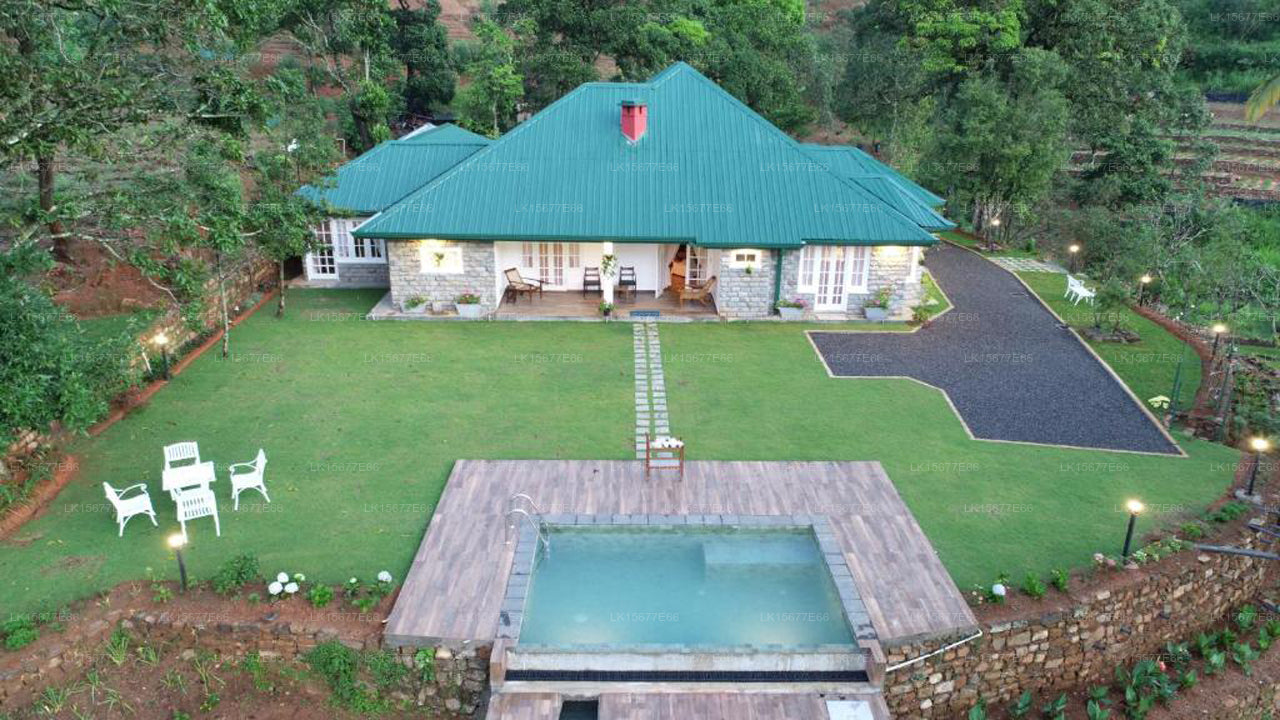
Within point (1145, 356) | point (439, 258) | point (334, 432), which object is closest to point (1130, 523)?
point (1145, 356)

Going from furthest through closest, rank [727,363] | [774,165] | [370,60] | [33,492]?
[370,60]
[774,165]
[727,363]
[33,492]

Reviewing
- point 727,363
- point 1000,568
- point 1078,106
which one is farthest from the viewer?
point 1078,106

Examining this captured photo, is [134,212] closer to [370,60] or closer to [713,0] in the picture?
[370,60]

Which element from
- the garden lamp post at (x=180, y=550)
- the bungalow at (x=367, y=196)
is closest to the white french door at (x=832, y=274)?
the bungalow at (x=367, y=196)

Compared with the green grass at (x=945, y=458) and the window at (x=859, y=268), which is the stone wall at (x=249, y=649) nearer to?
the green grass at (x=945, y=458)

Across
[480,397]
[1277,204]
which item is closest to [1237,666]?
[480,397]

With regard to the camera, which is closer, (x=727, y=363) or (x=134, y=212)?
(x=134, y=212)

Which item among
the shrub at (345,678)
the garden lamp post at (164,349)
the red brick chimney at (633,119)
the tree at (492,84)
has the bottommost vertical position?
the shrub at (345,678)
